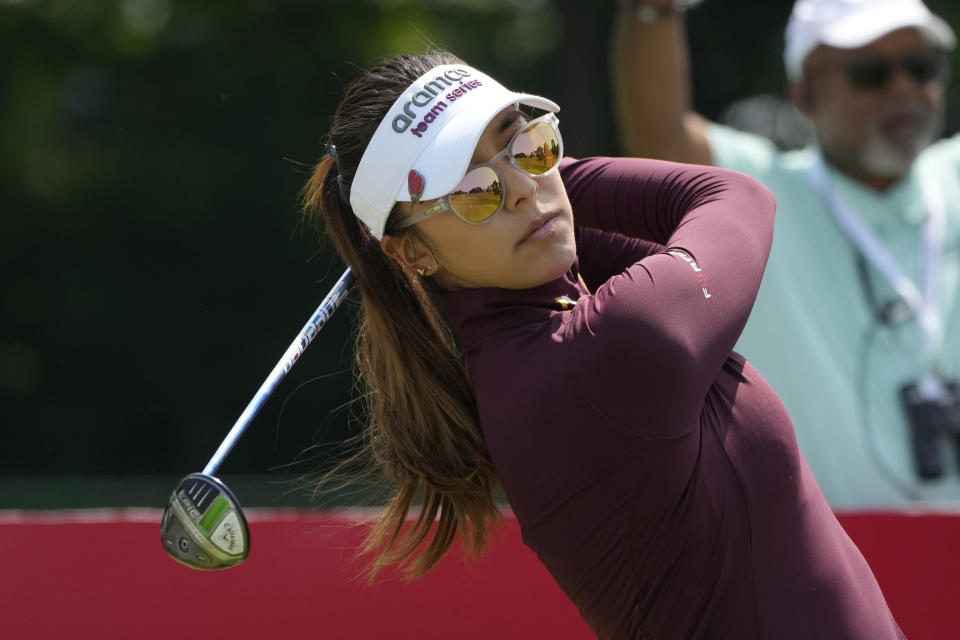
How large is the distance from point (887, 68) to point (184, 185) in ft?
19.8

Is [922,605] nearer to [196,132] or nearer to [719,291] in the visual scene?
[719,291]

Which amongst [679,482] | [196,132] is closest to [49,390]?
[196,132]

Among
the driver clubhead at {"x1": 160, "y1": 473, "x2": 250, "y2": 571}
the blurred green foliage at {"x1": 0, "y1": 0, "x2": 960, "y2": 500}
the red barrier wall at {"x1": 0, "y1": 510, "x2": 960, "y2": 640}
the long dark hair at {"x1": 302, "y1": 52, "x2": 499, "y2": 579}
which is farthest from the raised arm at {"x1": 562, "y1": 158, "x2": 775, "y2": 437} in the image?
the blurred green foliage at {"x1": 0, "y1": 0, "x2": 960, "y2": 500}

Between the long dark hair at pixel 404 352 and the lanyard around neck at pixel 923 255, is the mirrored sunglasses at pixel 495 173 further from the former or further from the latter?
the lanyard around neck at pixel 923 255

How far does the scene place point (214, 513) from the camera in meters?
1.78

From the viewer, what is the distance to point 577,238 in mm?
1921

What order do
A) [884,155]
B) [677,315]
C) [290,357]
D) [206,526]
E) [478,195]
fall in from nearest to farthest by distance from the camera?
[677,315] → [478,195] → [206,526] → [290,357] → [884,155]

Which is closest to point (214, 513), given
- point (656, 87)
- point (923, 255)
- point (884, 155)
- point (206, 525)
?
point (206, 525)

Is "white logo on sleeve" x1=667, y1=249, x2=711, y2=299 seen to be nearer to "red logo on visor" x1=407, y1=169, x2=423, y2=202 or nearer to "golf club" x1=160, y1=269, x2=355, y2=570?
"red logo on visor" x1=407, y1=169, x2=423, y2=202

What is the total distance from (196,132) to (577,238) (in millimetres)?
6929

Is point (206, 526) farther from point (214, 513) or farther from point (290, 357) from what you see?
point (290, 357)

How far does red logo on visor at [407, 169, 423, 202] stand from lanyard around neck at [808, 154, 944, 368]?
179cm

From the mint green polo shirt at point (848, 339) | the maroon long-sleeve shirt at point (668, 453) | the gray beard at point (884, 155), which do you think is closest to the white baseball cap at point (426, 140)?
the maroon long-sleeve shirt at point (668, 453)

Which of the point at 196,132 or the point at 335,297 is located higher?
the point at 335,297
